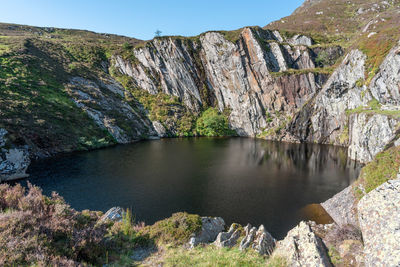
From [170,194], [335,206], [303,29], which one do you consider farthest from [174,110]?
[303,29]

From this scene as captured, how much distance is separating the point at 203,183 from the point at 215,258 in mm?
18334

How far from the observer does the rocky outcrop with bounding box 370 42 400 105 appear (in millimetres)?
37656

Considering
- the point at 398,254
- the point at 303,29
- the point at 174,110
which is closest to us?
the point at 398,254

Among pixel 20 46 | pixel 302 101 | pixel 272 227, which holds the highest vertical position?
pixel 20 46

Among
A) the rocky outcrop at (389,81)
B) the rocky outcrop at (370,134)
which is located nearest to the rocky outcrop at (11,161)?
the rocky outcrop at (370,134)

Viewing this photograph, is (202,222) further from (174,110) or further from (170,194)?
(174,110)

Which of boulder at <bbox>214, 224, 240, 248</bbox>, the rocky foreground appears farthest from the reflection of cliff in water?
the rocky foreground

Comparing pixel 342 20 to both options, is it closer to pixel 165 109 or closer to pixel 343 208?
pixel 165 109

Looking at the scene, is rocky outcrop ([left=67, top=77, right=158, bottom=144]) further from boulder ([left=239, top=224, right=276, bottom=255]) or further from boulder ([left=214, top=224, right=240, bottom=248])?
boulder ([left=239, top=224, right=276, bottom=255])

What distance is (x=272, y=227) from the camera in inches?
637

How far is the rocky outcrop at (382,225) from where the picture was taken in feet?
17.5

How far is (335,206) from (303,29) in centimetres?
11494

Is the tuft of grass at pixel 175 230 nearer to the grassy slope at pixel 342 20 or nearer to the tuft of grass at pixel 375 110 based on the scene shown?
the tuft of grass at pixel 375 110

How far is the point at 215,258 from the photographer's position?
7348mm
